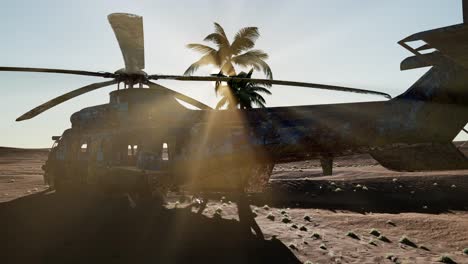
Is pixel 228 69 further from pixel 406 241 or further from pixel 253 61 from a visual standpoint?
pixel 406 241

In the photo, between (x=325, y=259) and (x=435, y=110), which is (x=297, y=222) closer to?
(x=325, y=259)

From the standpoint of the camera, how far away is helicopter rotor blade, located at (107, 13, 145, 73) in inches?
482

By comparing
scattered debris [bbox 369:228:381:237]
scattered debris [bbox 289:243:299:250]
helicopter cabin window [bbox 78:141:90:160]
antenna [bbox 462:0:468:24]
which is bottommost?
scattered debris [bbox 369:228:381:237]

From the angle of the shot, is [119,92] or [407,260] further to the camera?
[119,92]

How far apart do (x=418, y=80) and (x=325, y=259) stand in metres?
5.24

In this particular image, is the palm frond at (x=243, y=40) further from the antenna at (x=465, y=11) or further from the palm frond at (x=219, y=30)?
the antenna at (x=465, y=11)

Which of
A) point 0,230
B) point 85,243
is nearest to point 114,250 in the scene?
point 85,243

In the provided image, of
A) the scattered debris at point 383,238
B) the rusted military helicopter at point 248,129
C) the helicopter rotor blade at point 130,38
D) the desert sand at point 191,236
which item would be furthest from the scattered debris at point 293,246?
the helicopter rotor blade at point 130,38

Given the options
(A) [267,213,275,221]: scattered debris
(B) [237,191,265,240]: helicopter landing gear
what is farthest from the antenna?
(A) [267,213,275,221]: scattered debris

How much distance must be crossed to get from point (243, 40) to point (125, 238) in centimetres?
2255

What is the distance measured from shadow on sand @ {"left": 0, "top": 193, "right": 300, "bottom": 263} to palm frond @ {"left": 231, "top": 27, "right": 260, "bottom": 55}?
18.7 m

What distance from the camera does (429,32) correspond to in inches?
227

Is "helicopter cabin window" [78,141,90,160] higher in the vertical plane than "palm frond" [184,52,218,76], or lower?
lower

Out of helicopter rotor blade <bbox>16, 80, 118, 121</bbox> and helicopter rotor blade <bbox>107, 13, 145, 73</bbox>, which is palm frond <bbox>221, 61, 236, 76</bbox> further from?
helicopter rotor blade <bbox>16, 80, 118, 121</bbox>
